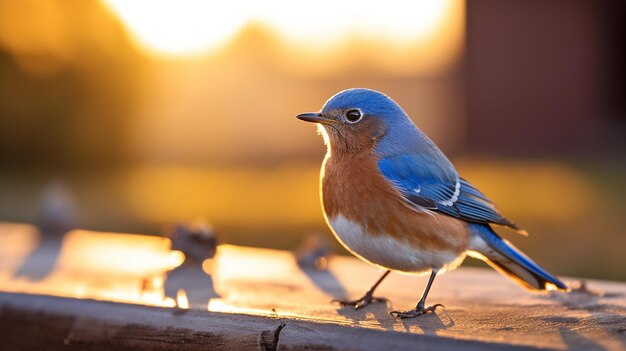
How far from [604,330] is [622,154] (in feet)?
45.5

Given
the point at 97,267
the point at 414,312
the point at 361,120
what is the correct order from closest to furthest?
1. the point at 414,312
2. the point at 361,120
3. the point at 97,267

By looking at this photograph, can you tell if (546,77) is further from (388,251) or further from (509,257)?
(388,251)

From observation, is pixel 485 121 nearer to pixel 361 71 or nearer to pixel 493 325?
pixel 361 71

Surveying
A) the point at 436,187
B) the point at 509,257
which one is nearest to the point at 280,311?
the point at 436,187

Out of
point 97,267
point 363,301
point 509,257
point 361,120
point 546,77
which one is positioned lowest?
point 97,267

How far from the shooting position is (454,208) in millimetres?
3809

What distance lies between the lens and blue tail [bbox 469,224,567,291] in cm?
383

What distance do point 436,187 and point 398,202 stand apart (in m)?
0.30

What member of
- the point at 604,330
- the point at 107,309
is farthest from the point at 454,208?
the point at 107,309

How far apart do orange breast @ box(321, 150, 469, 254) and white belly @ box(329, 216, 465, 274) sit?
0.08 ft

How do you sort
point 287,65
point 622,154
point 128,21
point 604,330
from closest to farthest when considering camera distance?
point 604,330 < point 128,21 < point 622,154 < point 287,65

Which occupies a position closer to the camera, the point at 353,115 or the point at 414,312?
the point at 414,312

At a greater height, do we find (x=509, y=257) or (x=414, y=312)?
(x=509, y=257)

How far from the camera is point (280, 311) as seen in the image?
11.6 feet
